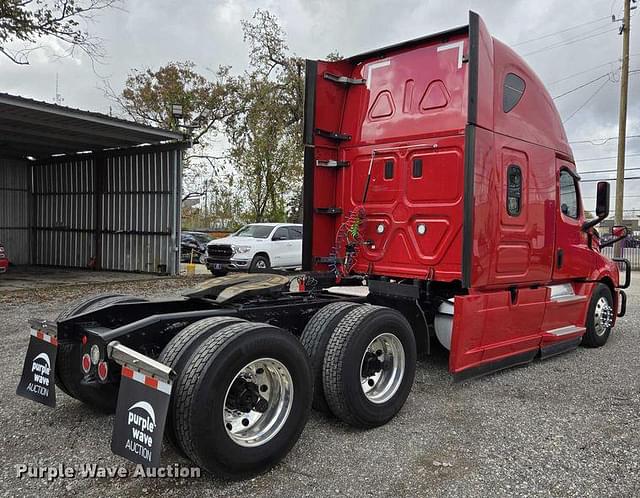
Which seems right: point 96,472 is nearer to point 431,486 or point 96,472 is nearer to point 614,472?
point 431,486

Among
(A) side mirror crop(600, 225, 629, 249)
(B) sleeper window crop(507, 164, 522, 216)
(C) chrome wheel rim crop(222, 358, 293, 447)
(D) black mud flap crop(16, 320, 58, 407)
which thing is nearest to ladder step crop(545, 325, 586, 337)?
(A) side mirror crop(600, 225, 629, 249)

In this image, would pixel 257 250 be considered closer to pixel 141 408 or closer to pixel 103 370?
pixel 103 370

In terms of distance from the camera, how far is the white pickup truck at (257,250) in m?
14.6

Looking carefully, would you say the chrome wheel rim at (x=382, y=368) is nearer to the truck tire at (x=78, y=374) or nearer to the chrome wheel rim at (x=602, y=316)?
the truck tire at (x=78, y=374)

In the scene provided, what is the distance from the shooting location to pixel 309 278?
17.5 ft

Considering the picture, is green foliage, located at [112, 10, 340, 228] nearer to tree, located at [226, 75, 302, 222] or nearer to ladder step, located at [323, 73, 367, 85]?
tree, located at [226, 75, 302, 222]

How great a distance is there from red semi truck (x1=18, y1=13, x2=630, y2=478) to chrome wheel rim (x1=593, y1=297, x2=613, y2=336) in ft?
0.08

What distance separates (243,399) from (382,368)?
1.32 meters

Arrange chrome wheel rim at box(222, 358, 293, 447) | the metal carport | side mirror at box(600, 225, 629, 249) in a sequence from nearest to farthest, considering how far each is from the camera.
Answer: chrome wheel rim at box(222, 358, 293, 447) < side mirror at box(600, 225, 629, 249) < the metal carport

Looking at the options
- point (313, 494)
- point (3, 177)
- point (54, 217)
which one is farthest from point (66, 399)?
point (3, 177)

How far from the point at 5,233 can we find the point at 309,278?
17020mm

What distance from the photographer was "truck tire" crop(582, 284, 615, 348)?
6.18m

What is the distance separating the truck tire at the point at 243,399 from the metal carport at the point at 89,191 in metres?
10.5

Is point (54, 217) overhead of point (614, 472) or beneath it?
overhead
